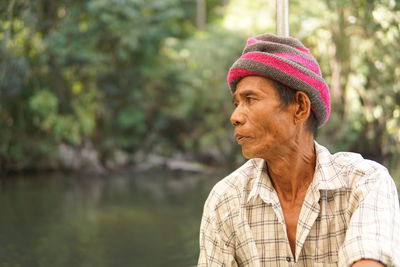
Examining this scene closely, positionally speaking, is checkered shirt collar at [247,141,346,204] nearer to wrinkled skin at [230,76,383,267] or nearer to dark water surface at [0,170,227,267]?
wrinkled skin at [230,76,383,267]

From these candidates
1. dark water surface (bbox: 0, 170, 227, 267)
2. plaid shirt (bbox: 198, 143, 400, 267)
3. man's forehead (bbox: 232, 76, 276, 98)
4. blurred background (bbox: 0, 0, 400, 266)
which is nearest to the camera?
plaid shirt (bbox: 198, 143, 400, 267)

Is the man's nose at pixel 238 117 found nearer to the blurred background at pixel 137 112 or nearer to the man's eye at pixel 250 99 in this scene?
the man's eye at pixel 250 99

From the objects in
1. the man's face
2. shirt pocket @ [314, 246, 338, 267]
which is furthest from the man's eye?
shirt pocket @ [314, 246, 338, 267]

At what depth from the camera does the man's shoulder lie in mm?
1789

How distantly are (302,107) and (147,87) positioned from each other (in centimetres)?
1396

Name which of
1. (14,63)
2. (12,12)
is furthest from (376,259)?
(14,63)

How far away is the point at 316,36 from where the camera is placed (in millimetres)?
11914

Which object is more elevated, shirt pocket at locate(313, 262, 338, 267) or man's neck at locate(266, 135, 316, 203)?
man's neck at locate(266, 135, 316, 203)

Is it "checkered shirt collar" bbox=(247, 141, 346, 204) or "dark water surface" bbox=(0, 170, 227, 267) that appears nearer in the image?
"checkered shirt collar" bbox=(247, 141, 346, 204)

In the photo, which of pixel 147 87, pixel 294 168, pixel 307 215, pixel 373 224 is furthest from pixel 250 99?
pixel 147 87

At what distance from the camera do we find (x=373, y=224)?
1514mm

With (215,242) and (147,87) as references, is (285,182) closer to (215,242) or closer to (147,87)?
(215,242)

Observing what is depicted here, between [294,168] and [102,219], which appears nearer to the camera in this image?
[294,168]

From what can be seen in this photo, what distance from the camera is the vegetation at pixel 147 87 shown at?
39.4 ft
